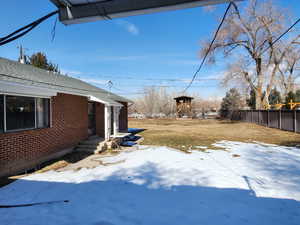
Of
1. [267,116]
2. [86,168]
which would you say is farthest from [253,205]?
[267,116]

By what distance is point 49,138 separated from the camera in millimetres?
6047

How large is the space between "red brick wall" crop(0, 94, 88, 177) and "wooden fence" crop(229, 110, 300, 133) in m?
15.3

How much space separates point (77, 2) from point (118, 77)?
94.0 feet

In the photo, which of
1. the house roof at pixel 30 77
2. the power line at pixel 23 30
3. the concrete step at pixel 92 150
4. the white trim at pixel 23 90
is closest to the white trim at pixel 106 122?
the concrete step at pixel 92 150

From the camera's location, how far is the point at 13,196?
134 inches

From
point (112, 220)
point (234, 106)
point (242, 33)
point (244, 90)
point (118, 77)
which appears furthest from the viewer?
point (234, 106)

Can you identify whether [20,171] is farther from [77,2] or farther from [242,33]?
[242,33]

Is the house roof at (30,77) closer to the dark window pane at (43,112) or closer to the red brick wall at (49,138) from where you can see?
the red brick wall at (49,138)

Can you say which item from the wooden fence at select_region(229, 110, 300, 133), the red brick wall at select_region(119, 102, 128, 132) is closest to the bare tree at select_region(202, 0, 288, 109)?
the wooden fence at select_region(229, 110, 300, 133)

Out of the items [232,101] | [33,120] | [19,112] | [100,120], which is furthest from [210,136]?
[232,101]

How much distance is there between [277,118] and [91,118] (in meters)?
16.3

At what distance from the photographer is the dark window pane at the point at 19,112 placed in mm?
4605

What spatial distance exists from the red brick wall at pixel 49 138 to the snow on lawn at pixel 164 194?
2.71 feet

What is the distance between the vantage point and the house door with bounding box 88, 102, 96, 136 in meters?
9.25
